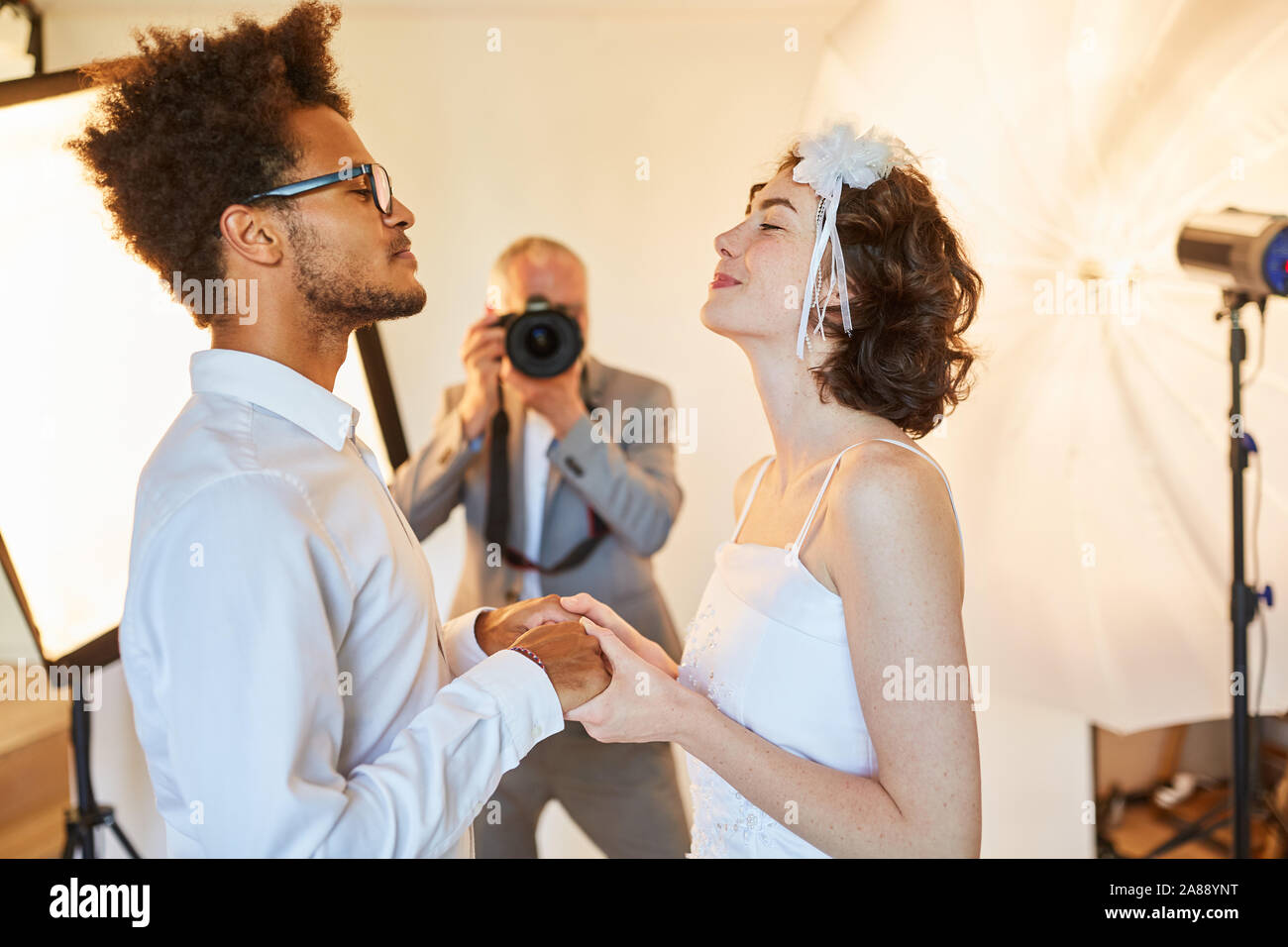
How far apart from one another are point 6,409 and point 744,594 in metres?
0.97

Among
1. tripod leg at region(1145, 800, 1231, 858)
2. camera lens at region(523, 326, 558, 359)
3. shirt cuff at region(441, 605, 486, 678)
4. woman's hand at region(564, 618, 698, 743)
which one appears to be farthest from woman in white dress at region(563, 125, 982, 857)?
tripod leg at region(1145, 800, 1231, 858)

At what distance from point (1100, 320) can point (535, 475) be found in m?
1.09

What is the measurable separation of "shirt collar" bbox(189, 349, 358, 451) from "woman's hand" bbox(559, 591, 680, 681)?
35 centimetres

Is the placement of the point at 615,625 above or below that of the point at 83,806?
above

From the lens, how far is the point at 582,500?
5.83ft

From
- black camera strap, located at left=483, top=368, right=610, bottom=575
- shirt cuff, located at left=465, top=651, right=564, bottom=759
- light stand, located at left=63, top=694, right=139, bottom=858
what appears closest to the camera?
shirt cuff, located at left=465, top=651, right=564, bottom=759

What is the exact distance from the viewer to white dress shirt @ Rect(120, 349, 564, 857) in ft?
2.16

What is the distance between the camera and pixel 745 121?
7.08 feet

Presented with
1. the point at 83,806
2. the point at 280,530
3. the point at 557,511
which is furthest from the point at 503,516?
the point at 280,530

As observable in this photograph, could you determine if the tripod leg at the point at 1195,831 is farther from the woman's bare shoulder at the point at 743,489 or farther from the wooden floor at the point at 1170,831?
the woman's bare shoulder at the point at 743,489

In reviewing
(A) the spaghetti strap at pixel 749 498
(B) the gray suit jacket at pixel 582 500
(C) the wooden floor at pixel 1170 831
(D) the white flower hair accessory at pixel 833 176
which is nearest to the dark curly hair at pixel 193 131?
(D) the white flower hair accessory at pixel 833 176

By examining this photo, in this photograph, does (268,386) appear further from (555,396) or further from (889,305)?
(555,396)

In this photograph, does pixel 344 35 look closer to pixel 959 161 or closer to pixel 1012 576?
pixel 959 161

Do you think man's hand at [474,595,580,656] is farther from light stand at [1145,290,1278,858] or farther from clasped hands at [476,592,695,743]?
light stand at [1145,290,1278,858]
